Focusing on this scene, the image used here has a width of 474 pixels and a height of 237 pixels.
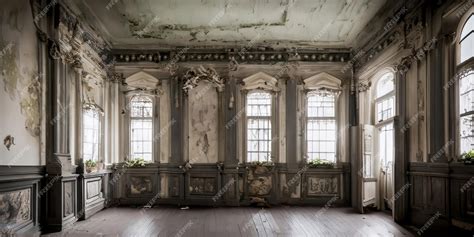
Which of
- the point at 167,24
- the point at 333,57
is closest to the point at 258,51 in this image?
the point at 333,57

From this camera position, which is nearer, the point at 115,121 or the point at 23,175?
the point at 23,175

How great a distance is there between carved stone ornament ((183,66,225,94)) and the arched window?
17.2 feet

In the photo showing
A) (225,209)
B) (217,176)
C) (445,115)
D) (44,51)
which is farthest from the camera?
(217,176)

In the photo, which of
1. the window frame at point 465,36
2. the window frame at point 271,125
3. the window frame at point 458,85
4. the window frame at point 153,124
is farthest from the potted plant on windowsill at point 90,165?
the window frame at point 465,36

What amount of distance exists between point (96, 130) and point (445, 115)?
6.65 meters

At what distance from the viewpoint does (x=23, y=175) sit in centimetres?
516

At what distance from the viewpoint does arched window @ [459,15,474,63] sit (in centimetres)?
495

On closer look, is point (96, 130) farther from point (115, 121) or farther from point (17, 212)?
point (17, 212)

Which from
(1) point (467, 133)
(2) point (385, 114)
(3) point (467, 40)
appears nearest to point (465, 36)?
(3) point (467, 40)

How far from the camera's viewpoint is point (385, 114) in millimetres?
7992

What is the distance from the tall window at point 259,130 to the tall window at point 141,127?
2.43m

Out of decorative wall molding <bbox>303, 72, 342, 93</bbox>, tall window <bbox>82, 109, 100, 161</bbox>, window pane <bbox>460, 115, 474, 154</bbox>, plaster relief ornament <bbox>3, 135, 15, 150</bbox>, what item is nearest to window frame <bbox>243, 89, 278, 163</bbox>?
decorative wall molding <bbox>303, 72, 342, 93</bbox>

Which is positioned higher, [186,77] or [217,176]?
[186,77]

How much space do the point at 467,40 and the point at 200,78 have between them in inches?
224
